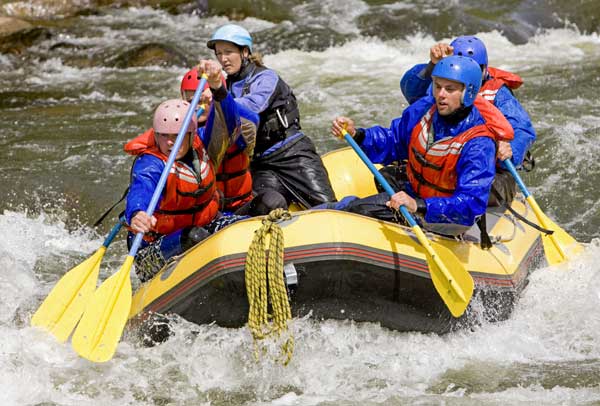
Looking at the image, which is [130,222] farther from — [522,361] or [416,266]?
[522,361]

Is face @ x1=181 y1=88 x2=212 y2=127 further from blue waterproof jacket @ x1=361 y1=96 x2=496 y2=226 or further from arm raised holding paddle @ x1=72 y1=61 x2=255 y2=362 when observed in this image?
blue waterproof jacket @ x1=361 y1=96 x2=496 y2=226

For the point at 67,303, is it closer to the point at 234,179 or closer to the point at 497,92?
the point at 234,179

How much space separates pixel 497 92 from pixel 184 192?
222cm

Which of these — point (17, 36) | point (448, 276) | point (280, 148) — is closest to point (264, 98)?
point (280, 148)

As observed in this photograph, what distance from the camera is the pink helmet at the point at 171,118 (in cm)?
489

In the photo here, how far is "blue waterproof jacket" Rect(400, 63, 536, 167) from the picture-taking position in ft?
19.5

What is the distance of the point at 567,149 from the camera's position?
879 cm

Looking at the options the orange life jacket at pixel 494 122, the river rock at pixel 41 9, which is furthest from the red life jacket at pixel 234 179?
the river rock at pixel 41 9

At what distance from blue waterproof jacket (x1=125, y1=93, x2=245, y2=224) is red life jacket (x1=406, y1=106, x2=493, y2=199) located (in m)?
1.01

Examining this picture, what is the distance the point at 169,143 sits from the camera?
4.94 m

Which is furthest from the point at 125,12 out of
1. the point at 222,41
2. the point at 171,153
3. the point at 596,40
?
the point at 171,153

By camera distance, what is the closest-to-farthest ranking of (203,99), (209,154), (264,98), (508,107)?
(203,99)
(209,154)
(264,98)
(508,107)

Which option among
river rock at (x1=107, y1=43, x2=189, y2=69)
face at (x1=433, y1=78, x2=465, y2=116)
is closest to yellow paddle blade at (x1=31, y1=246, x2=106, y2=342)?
face at (x1=433, y1=78, x2=465, y2=116)

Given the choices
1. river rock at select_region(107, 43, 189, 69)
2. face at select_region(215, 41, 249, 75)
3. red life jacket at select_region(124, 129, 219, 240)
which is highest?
face at select_region(215, 41, 249, 75)
